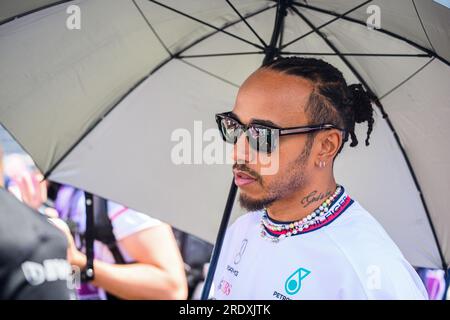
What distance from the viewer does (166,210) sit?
2441mm

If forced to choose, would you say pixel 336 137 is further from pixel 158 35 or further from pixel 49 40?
pixel 49 40

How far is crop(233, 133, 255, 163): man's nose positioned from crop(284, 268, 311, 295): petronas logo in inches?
18.2

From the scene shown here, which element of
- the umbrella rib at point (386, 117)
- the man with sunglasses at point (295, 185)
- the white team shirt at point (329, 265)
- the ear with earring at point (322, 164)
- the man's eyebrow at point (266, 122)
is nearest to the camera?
the white team shirt at point (329, 265)

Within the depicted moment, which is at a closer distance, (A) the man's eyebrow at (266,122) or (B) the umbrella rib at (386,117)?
(A) the man's eyebrow at (266,122)

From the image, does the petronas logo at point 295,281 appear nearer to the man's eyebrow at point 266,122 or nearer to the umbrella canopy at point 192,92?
the man's eyebrow at point 266,122

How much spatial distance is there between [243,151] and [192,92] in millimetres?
532

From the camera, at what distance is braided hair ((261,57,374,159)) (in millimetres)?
1922

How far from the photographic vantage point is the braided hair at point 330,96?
1.92 metres

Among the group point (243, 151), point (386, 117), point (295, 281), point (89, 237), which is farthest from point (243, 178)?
point (89, 237)

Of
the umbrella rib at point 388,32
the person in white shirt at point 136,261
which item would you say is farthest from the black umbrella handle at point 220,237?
the umbrella rib at point 388,32

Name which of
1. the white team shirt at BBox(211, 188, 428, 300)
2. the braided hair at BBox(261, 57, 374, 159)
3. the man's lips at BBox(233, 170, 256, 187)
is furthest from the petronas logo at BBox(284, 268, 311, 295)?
the braided hair at BBox(261, 57, 374, 159)

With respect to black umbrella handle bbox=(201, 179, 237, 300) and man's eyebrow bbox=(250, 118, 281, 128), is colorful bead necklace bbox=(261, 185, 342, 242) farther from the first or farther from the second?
black umbrella handle bbox=(201, 179, 237, 300)

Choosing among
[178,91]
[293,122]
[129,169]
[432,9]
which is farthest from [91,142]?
[432,9]

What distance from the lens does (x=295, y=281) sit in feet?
5.89
